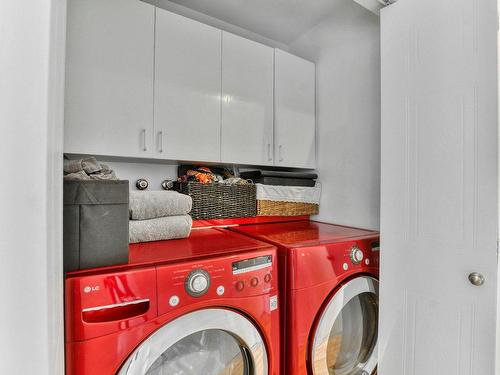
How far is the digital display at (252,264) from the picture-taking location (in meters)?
1.03

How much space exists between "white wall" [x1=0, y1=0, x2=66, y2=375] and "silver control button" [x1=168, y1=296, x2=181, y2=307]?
1.38 feet

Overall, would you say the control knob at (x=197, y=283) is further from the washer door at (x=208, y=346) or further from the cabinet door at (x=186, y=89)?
the cabinet door at (x=186, y=89)

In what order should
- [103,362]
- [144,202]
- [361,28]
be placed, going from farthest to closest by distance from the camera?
[361,28], [144,202], [103,362]

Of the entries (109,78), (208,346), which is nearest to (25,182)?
(208,346)

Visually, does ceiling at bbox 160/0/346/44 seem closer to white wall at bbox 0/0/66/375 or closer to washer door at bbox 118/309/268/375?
white wall at bbox 0/0/66/375

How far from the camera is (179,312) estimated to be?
89cm

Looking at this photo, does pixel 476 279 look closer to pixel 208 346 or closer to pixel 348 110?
pixel 208 346

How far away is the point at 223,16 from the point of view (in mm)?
1774

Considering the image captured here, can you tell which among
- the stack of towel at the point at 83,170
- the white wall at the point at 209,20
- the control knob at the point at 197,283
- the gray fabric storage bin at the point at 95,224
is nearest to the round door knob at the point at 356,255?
the control knob at the point at 197,283

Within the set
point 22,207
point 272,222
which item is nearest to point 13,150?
point 22,207

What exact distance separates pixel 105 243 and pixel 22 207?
47cm

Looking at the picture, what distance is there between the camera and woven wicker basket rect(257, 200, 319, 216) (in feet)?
6.05

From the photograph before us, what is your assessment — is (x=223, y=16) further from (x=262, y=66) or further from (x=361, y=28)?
(x=361, y=28)

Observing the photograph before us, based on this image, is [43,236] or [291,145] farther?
[291,145]
